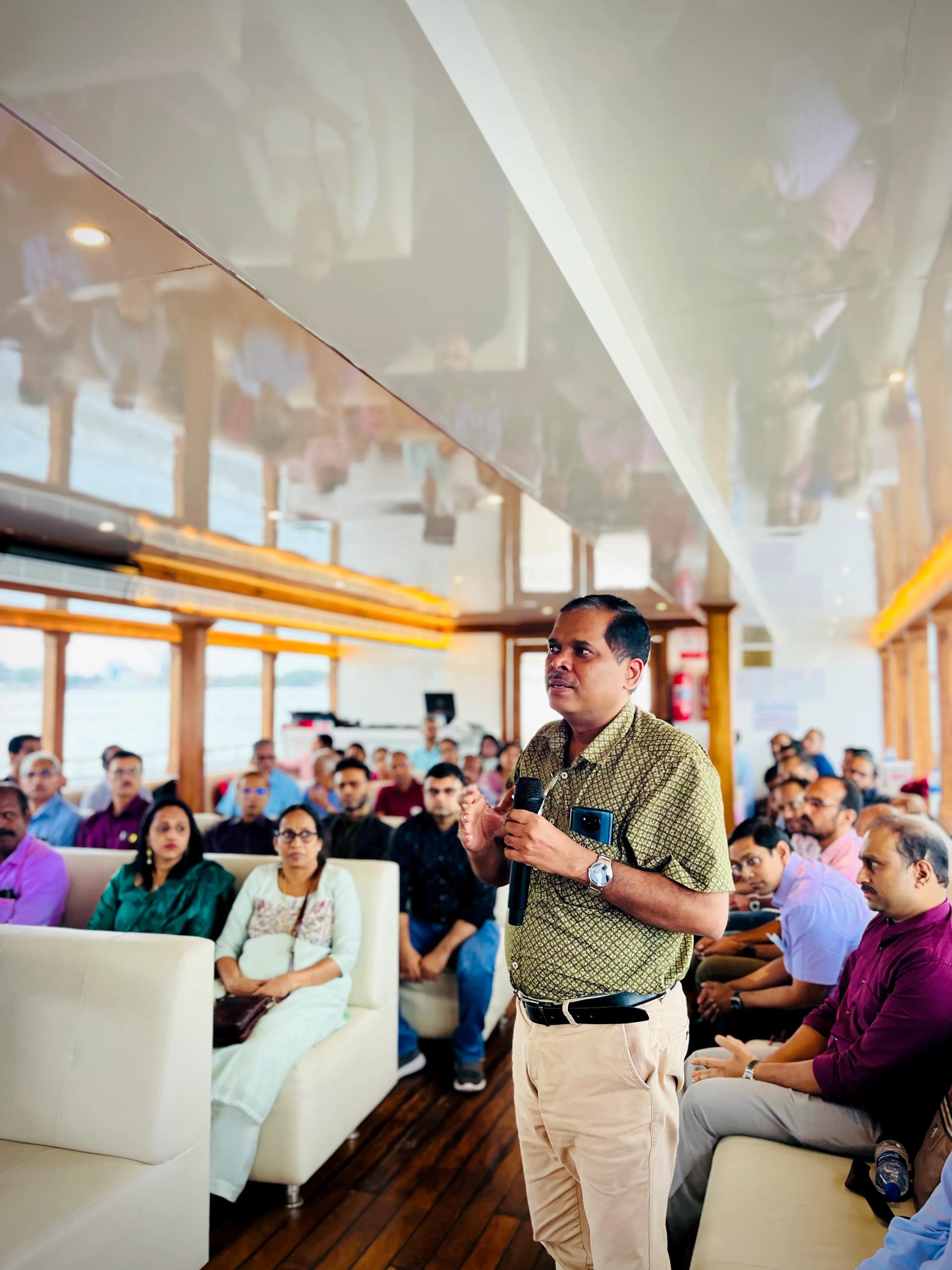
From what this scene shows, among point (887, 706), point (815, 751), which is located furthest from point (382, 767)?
point (887, 706)

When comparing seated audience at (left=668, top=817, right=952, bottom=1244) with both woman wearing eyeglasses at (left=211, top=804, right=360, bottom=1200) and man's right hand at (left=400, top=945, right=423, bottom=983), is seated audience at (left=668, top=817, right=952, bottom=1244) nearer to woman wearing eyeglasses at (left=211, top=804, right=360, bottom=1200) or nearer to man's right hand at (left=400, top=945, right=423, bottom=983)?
woman wearing eyeglasses at (left=211, top=804, right=360, bottom=1200)

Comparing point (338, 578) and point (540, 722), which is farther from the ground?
point (338, 578)

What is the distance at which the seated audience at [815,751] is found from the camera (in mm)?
7984

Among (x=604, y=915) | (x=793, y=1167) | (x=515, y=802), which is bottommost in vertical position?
(x=793, y=1167)

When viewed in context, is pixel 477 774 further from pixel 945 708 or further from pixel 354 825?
pixel 945 708

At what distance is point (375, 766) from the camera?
30.7 feet

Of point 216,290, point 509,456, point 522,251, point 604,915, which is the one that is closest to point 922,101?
point 522,251

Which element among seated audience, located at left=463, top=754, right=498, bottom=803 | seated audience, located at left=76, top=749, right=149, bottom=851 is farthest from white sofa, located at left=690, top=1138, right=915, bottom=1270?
seated audience, located at left=463, top=754, right=498, bottom=803

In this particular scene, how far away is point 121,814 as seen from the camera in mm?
5316

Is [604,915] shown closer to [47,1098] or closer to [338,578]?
[47,1098]

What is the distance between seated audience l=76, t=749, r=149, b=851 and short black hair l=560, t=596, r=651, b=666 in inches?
166

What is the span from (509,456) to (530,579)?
503 centimetres

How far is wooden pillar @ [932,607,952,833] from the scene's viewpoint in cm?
873

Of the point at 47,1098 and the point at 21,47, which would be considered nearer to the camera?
the point at 21,47
